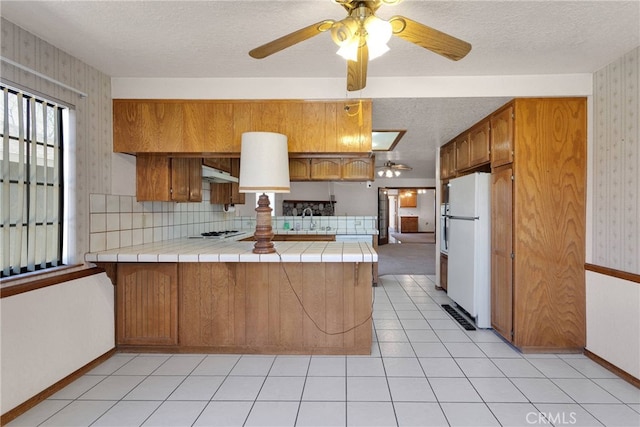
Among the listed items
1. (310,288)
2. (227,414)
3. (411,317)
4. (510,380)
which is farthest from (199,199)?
(510,380)

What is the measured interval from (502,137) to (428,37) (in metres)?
1.76

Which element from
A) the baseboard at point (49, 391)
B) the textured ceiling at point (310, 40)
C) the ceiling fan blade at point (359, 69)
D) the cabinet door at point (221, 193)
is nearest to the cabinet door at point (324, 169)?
the cabinet door at point (221, 193)

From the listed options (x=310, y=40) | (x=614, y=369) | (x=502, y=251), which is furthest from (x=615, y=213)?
(x=310, y=40)

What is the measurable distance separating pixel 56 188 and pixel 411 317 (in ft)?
10.6

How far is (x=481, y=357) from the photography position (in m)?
2.52

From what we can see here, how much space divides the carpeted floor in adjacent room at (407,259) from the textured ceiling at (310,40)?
3834 millimetres

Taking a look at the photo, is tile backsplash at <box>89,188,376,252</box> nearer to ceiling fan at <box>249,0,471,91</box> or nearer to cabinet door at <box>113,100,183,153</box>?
cabinet door at <box>113,100,183,153</box>

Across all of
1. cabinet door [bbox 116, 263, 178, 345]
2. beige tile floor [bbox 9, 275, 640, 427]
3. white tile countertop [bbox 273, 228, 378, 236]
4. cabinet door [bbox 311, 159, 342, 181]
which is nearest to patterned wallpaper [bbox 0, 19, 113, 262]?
cabinet door [bbox 116, 263, 178, 345]

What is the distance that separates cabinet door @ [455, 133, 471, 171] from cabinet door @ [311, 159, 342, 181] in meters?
1.39

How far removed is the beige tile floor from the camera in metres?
1.79

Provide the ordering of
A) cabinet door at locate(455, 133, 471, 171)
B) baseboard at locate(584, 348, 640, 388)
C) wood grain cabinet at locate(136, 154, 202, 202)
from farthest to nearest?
cabinet door at locate(455, 133, 471, 171) → wood grain cabinet at locate(136, 154, 202, 202) → baseboard at locate(584, 348, 640, 388)

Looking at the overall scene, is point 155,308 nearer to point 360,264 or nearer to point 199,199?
point 199,199

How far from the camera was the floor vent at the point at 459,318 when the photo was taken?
3141 mm

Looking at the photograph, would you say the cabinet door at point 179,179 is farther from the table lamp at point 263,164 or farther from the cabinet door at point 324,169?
the cabinet door at point 324,169
